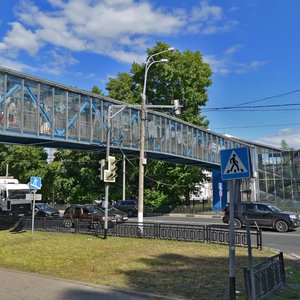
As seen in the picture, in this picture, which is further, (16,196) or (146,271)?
(16,196)

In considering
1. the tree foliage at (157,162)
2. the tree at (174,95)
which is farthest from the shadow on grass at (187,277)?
the tree at (174,95)

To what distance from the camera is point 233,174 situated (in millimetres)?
7191

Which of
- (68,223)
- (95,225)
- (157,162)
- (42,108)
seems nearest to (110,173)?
(95,225)

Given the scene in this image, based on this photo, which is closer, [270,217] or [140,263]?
[140,263]

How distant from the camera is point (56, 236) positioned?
19.3 m

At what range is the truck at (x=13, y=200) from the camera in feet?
109

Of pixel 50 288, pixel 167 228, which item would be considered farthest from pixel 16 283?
pixel 167 228

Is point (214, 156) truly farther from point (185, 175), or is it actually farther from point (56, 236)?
point (56, 236)

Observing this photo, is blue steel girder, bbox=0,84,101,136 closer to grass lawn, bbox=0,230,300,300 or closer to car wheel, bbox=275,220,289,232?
grass lawn, bbox=0,230,300,300

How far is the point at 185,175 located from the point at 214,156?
170 inches

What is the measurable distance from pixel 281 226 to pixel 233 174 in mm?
17828

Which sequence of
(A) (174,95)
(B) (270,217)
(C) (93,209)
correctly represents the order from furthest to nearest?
(A) (174,95), (C) (93,209), (B) (270,217)

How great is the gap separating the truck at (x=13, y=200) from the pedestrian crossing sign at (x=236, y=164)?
28198 mm

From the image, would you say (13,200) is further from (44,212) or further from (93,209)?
(93,209)
